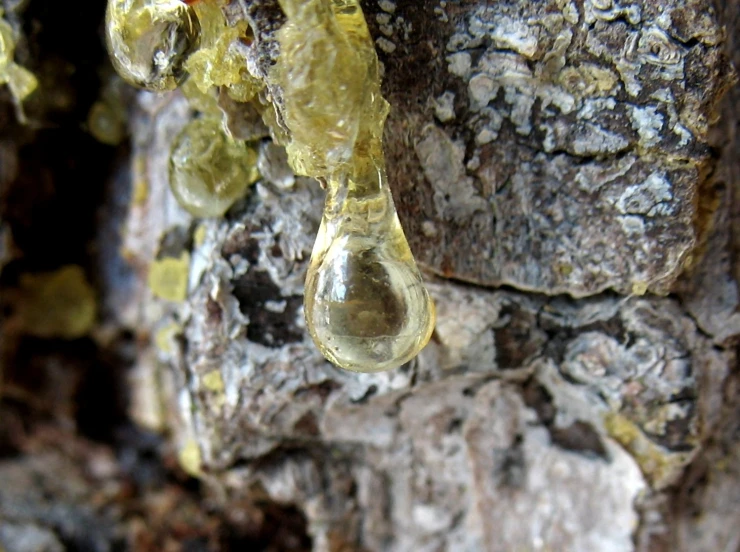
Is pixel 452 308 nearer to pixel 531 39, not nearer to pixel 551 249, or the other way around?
pixel 551 249

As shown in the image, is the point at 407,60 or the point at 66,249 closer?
the point at 407,60

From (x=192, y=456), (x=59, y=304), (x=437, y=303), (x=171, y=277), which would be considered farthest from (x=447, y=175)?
(x=59, y=304)

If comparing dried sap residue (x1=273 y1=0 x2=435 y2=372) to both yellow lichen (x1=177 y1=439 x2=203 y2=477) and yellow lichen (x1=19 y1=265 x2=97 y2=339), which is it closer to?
yellow lichen (x1=177 y1=439 x2=203 y2=477)

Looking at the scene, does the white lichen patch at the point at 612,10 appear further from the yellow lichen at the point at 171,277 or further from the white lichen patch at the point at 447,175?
the yellow lichen at the point at 171,277

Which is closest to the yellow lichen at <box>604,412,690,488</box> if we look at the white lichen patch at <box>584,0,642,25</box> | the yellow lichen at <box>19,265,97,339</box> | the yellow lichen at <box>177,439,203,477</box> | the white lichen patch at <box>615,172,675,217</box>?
the white lichen patch at <box>615,172,675,217</box>

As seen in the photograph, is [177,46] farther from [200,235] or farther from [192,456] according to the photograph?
[192,456]

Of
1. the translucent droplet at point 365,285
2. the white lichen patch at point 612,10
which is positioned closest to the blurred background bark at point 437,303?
the white lichen patch at point 612,10

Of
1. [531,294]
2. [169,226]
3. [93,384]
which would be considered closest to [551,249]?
[531,294]
